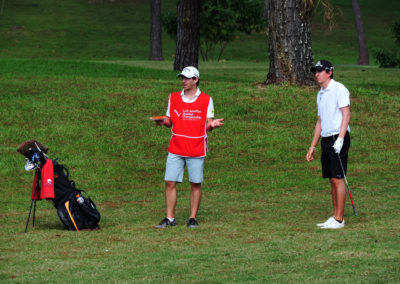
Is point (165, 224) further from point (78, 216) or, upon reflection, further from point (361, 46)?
point (361, 46)

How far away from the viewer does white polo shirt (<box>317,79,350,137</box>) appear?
9750mm

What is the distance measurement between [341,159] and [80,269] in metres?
3.84

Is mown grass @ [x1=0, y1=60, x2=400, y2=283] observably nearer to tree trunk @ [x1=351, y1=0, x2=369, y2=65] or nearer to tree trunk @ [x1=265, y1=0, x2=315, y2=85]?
tree trunk @ [x1=265, y1=0, x2=315, y2=85]

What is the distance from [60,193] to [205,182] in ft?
16.1

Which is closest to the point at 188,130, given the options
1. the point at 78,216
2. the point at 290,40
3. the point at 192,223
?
the point at 192,223

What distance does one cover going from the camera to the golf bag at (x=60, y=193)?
33.1ft

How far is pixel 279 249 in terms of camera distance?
8.34 metres

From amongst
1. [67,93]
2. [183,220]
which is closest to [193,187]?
[183,220]

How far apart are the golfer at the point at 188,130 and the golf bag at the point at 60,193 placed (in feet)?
3.09

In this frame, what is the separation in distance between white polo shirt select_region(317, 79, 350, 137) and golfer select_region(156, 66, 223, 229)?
A: 1.34 meters

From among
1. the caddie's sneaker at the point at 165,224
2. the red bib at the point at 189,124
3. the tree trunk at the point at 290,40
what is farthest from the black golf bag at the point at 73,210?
the tree trunk at the point at 290,40

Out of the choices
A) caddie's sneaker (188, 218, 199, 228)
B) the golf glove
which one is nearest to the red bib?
caddie's sneaker (188, 218, 199, 228)

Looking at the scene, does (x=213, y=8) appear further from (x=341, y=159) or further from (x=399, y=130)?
(x=341, y=159)

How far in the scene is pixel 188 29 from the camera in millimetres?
25719
